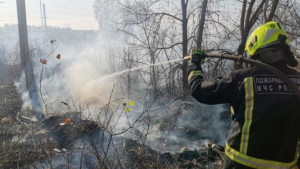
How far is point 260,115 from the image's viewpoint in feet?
7.76

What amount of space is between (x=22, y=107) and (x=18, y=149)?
18.6 ft

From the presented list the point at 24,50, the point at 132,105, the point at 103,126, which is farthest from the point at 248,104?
the point at 24,50

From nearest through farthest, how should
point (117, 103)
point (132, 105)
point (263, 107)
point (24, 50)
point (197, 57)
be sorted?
point (263, 107) → point (197, 57) → point (132, 105) → point (117, 103) → point (24, 50)

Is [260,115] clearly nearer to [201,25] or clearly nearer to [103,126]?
[103,126]

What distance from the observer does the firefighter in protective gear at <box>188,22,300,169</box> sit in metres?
2.38

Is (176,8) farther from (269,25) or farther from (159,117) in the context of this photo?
(269,25)

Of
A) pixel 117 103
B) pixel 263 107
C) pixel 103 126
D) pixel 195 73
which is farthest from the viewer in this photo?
pixel 117 103

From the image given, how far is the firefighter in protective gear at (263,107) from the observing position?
7.82 ft

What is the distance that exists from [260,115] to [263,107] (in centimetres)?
7

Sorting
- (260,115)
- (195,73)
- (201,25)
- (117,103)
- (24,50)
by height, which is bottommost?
(117,103)

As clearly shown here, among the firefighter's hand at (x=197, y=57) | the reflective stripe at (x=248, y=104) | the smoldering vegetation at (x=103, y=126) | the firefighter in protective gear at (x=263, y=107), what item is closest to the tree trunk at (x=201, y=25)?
the smoldering vegetation at (x=103, y=126)

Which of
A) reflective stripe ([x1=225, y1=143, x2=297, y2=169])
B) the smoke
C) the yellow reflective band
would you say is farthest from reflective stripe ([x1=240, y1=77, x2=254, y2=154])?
the smoke

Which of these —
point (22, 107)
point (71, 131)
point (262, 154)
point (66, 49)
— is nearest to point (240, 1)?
point (71, 131)

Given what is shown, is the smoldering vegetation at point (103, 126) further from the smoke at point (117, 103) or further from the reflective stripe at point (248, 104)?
the reflective stripe at point (248, 104)
